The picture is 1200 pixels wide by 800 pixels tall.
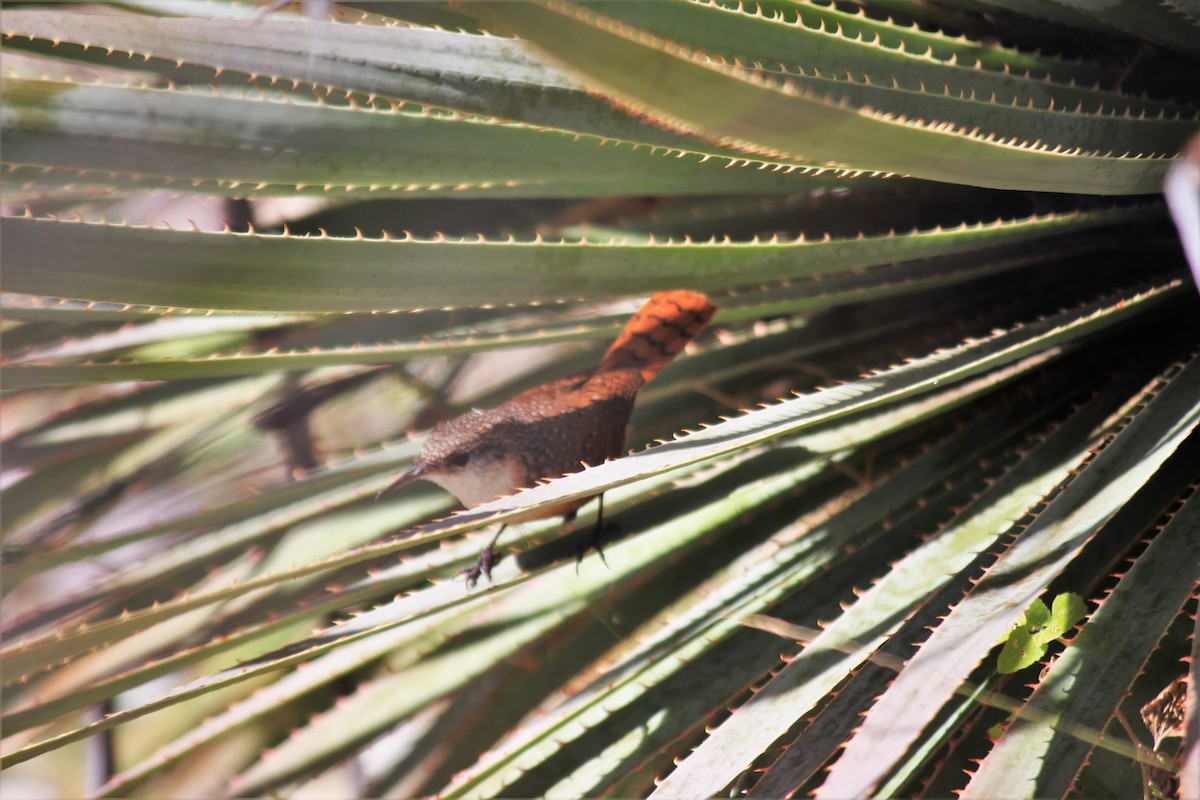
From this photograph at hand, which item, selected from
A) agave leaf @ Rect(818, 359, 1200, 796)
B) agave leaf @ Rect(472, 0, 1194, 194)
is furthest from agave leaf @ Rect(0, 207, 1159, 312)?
agave leaf @ Rect(818, 359, 1200, 796)

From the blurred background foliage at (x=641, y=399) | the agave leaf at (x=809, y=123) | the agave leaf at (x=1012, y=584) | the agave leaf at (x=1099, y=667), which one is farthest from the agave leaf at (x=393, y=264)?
the agave leaf at (x=1099, y=667)

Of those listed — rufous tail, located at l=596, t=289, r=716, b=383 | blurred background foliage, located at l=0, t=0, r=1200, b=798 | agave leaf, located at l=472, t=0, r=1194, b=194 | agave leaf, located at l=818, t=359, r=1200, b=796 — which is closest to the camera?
agave leaf, located at l=472, t=0, r=1194, b=194

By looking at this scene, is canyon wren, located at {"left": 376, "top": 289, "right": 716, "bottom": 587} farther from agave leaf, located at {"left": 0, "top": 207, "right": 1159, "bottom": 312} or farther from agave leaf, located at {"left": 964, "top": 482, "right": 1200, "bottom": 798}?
agave leaf, located at {"left": 964, "top": 482, "right": 1200, "bottom": 798}

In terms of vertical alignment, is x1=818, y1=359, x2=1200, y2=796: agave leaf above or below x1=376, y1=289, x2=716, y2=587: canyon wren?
below

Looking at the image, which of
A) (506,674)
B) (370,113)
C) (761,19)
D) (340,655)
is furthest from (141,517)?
(761,19)

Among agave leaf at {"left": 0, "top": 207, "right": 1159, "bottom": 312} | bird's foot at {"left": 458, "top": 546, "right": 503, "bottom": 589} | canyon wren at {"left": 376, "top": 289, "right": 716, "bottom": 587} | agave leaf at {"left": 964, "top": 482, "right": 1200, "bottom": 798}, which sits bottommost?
agave leaf at {"left": 964, "top": 482, "right": 1200, "bottom": 798}

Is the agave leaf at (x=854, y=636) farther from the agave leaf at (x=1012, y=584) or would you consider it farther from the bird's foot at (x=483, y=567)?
the bird's foot at (x=483, y=567)

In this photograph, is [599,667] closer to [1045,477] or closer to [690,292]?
[690,292]

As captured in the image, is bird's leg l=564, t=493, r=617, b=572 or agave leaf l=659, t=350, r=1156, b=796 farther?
bird's leg l=564, t=493, r=617, b=572
